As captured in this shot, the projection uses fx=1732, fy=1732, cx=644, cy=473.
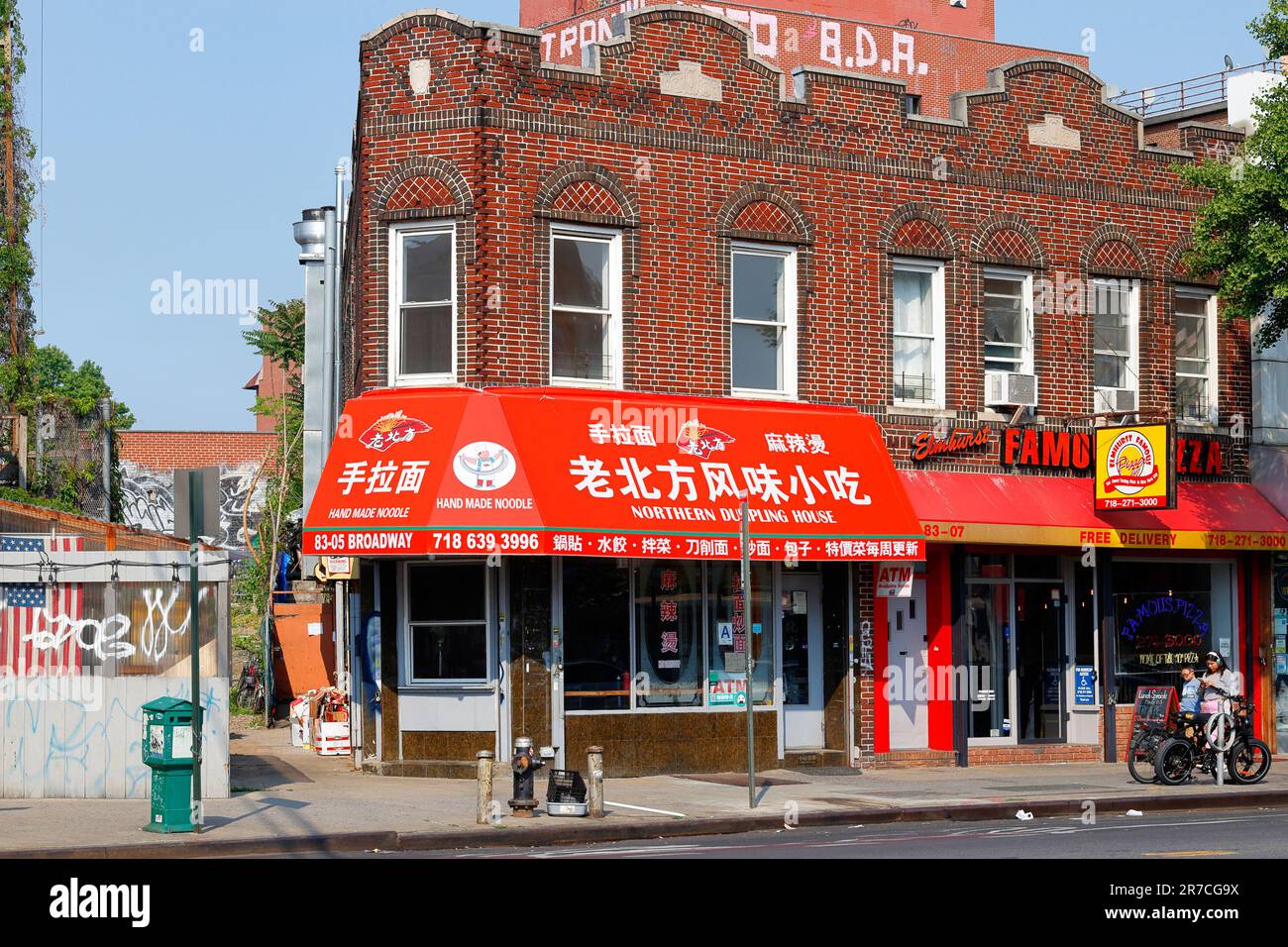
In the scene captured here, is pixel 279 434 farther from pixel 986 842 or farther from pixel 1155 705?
pixel 986 842

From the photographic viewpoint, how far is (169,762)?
15.6 m

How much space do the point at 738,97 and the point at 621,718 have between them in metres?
8.41

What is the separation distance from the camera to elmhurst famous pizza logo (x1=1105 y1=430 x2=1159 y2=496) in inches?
934

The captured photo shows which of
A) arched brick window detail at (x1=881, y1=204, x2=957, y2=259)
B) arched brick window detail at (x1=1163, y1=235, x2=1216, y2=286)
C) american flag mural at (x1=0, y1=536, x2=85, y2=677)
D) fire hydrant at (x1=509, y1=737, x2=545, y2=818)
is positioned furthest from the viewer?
arched brick window detail at (x1=1163, y1=235, x2=1216, y2=286)

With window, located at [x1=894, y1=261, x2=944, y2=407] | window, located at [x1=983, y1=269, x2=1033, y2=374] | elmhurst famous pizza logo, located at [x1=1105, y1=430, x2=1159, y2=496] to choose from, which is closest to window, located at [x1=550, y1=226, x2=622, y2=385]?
window, located at [x1=894, y1=261, x2=944, y2=407]

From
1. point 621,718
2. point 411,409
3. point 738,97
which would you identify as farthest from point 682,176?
point 621,718

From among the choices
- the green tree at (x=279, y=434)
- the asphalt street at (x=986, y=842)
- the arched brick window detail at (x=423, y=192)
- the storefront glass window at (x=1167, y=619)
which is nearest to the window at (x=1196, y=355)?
the storefront glass window at (x=1167, y=619)

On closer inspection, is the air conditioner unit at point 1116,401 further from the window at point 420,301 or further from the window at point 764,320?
the window at point 420,301

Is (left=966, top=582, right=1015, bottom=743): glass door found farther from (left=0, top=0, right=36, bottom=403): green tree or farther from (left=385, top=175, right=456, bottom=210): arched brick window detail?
(left=0, top=0, right=36, bottom=403): green tree

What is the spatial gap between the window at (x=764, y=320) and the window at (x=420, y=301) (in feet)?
12.9

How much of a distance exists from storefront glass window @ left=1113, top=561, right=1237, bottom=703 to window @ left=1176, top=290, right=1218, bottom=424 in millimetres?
2402

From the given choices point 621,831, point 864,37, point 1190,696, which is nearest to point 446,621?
point 621,831

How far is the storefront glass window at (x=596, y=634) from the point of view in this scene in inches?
851

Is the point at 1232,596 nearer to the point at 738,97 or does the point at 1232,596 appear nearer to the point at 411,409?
the point at 738,97
